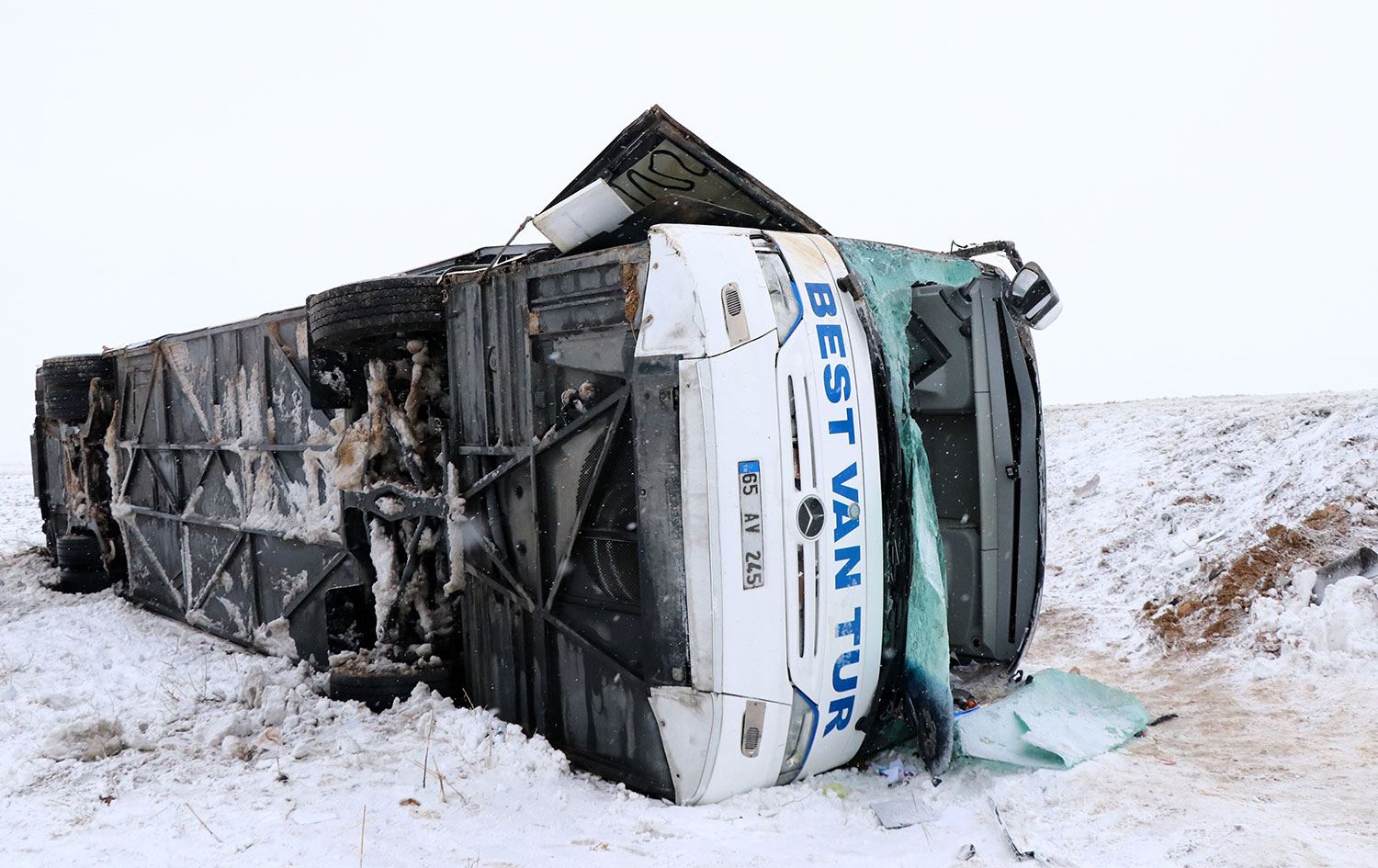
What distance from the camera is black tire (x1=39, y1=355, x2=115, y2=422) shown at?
9.18m

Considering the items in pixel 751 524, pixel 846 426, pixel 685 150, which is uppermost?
pixel 685 150

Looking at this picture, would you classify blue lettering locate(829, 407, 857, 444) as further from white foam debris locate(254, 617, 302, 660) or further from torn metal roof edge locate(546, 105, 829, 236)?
white foam debris locate(254, 617, 302, 660)

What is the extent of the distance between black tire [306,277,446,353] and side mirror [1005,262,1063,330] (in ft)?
9.65

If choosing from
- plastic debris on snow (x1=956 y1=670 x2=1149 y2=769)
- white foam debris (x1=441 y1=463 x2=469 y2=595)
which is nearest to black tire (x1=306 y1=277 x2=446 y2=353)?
white foam debris (x1=441 y1=463 x2=469 y2=595)

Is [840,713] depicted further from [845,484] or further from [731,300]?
[731,300]

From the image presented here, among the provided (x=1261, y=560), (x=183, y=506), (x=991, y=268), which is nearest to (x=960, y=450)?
(x=991, y=268)

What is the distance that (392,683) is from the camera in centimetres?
489

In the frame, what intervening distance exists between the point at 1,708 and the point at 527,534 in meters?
3.23

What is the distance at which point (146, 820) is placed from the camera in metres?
3.70

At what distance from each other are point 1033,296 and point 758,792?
289cm

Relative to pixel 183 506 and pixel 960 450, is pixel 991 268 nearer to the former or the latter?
pixel 960 450

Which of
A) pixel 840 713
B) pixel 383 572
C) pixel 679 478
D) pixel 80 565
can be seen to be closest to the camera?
pixel 679 478

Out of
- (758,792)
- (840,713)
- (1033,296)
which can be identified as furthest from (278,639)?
(1033,296)

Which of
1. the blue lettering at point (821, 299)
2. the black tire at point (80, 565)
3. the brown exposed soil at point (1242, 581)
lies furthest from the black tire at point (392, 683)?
the black tire at point (80, 565)
